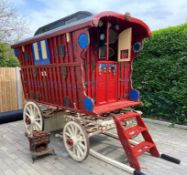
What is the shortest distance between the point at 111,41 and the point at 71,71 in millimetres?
1001

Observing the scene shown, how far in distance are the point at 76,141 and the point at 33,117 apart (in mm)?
1641

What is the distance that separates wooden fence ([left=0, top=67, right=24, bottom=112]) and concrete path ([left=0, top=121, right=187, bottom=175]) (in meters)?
2.08

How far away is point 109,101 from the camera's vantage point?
3.54m

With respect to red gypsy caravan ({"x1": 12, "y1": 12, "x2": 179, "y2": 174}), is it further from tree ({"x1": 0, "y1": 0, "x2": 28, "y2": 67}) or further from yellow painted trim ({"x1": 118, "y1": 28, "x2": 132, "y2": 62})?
tree ({"x1": 0, "y1": 0, "x2": 28, "y2": 67})

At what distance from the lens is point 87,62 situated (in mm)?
3100

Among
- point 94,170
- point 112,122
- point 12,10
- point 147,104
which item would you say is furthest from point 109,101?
point 12,10

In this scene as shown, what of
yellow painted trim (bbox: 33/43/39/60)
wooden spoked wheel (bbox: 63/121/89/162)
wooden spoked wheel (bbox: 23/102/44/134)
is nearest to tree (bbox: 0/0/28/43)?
wooden spoked wheel (bbox: 23/102/44/134)

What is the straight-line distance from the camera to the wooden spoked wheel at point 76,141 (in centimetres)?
289

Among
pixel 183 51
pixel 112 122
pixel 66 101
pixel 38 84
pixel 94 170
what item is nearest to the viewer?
pixel 94 170

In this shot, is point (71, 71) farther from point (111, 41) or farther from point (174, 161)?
point (174, 161)

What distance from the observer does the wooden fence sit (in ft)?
20.2

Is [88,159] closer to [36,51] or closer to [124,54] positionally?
[124,54]

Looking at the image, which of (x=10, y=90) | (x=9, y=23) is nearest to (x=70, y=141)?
(x=10, y=90)

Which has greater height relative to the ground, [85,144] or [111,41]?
[111,41]
